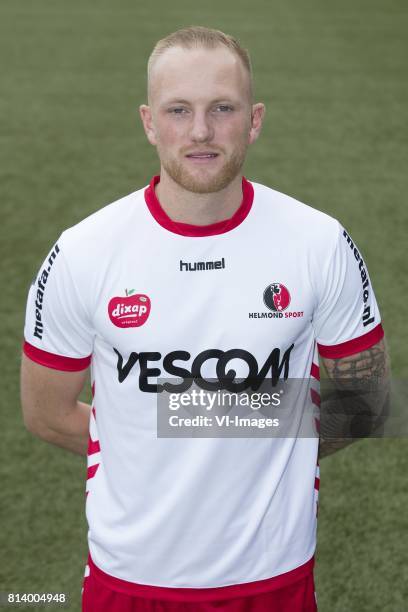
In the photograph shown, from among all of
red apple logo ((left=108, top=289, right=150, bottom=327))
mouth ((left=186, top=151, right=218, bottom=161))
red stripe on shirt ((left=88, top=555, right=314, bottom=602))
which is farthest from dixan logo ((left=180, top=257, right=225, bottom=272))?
red stripe on shirt ((left=88, top=555, right=314, bottom=602))

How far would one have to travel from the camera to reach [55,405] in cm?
270

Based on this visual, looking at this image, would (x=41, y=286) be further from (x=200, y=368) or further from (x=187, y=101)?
(x=187, y=101)

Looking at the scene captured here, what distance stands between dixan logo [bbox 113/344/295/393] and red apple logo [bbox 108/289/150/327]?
86 mm

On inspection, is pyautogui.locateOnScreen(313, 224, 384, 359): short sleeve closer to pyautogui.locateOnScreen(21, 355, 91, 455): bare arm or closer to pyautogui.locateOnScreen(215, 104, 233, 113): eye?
pyautogui.locateOnScreen(215, 104, 233, 113): eye

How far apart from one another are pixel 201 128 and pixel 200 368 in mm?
588

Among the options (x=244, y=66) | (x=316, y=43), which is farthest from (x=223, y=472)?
(x=316, y=43)

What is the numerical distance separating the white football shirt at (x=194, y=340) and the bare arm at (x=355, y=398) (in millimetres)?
78

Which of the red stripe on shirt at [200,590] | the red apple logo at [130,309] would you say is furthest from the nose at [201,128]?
the red stripe on shirt at [200,590]

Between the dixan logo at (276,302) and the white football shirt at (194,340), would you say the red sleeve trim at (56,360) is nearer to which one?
the white football shirt at (194,340)

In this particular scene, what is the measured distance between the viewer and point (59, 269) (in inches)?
93.3

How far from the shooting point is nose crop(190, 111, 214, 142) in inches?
89.0

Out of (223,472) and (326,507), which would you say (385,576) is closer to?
(326,507)

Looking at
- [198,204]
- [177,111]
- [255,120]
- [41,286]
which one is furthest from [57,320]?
[255,120]

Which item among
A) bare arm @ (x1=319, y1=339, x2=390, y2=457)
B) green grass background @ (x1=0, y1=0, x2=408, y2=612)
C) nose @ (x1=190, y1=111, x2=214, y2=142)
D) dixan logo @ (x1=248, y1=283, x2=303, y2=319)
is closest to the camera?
nose @ (x1=190, y1=111, x2=214, y2=142)
